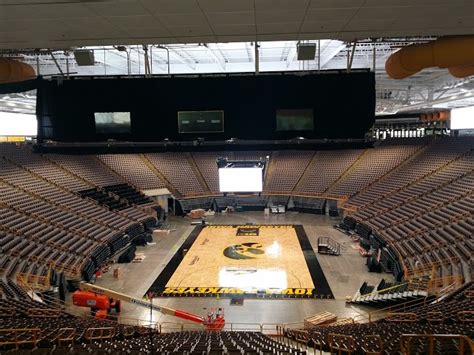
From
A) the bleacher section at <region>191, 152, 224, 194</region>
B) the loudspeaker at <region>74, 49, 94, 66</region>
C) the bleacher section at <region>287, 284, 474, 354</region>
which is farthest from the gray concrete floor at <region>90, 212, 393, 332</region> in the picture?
the bleacher section at <region>191, 152, 224, 194</region>

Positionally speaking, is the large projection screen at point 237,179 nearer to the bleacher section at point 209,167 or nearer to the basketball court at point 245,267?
the bleacher section at point 209,167

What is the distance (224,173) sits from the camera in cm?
3362

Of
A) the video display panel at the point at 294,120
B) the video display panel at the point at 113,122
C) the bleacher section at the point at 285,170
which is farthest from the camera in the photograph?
the bleacher section at the point at 285,170

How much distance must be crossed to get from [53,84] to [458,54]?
868cm

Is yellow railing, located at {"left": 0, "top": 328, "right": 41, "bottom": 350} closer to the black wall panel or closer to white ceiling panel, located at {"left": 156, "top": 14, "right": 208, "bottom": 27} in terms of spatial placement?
the black wall panel

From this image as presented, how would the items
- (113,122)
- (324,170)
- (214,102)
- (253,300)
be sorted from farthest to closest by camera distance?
1. (324,170)
2. (253,300)
3. (113,122)
4. (214,102)

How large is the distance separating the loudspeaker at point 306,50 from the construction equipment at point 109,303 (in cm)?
1000

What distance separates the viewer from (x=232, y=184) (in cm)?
3372

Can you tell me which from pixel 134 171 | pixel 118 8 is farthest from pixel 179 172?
pixel 118 8

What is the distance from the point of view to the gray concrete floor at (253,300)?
602 inches

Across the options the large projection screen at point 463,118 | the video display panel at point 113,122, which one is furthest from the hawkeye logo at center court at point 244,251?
the large projection screen at point 463,118

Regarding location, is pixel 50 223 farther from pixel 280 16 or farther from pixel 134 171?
pixel 280 16

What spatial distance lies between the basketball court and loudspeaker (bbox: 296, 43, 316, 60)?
11.8 metres

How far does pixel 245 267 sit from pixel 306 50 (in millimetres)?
14699
